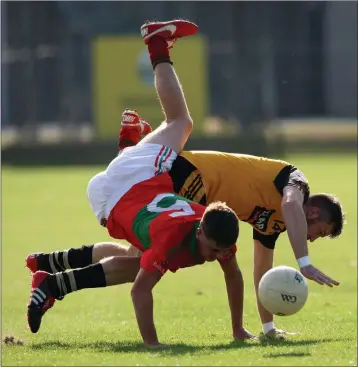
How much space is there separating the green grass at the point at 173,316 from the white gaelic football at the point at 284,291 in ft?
0.96

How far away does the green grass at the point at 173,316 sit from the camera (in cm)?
693

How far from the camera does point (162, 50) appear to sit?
8.96m

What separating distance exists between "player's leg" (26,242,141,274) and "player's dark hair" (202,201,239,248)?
4.66 ft

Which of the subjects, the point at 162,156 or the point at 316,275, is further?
the point at 162,156

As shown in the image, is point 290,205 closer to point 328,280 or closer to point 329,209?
point 329,209

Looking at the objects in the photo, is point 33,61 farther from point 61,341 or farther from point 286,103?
point 61,341

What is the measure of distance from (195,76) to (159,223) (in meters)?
24.8

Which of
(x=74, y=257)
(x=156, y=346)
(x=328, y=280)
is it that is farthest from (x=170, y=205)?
(x=74, y=257)

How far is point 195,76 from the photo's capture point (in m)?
31.9

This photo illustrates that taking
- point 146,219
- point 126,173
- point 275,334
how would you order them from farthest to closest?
point 275,334
point 126,173
point 146,219

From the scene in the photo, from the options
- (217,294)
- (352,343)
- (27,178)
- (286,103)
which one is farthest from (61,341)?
(286,103)

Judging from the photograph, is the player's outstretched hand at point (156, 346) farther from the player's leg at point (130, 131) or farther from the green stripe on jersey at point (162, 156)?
the player's leg at point (130, 131)

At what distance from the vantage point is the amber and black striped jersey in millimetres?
7980

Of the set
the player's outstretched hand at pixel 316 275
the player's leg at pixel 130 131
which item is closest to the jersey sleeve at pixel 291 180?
the player's outstretched hand at pixel 316 275
